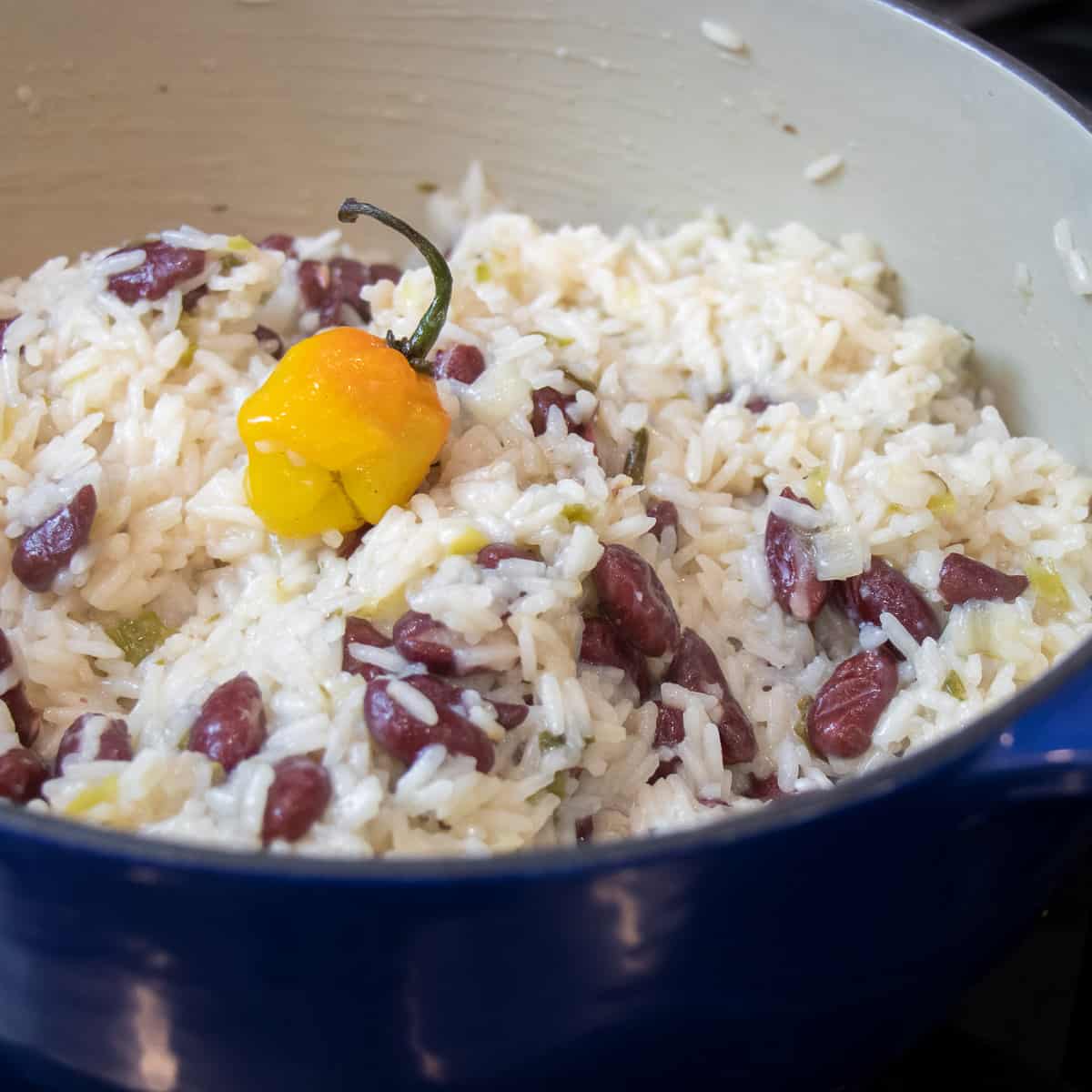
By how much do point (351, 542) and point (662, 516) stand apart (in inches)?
22.7

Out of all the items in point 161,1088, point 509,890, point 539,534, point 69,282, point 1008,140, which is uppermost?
point 1008,140

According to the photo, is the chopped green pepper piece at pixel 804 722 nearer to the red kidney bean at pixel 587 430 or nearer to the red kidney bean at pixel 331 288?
the red kidney bean at pixel 587 430

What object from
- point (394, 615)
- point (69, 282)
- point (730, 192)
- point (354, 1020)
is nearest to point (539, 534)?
point (394, 615)

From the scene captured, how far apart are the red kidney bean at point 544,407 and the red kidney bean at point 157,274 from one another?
0.74m

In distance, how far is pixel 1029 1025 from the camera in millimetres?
2197

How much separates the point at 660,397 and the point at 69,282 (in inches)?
48.3

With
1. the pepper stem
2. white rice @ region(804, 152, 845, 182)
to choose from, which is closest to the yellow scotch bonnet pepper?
the pepper stem

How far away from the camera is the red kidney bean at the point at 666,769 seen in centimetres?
210

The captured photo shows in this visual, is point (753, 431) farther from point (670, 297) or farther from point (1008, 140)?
point (1008, 140)

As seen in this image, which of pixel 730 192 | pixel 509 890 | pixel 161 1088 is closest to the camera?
pixel 509 890

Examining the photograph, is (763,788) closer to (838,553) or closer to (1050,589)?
(838,553)

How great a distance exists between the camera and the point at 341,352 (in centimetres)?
217

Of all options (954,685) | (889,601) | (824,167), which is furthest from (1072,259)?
(954,685)

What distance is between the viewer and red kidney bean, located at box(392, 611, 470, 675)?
195 centimetres
